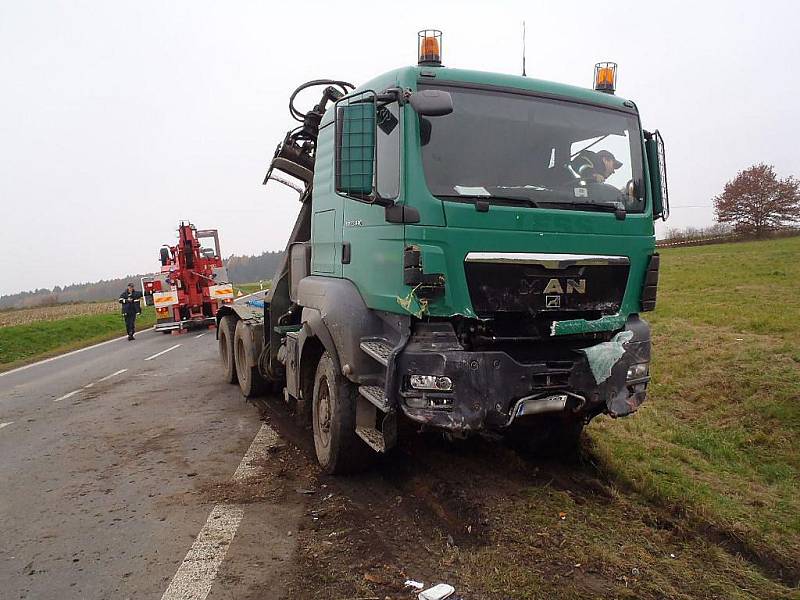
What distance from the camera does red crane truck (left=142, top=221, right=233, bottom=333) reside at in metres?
18.3

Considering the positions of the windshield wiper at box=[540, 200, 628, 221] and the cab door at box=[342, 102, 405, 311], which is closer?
the cab door at box=[342, 102, 405, 311]

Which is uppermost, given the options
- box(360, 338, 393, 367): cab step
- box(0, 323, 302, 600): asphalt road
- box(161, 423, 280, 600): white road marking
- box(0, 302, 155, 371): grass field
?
box(360, 338, 393, 367): cab step

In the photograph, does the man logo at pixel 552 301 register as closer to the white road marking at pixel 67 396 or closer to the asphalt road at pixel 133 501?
the asphalt road at pixel 133 501

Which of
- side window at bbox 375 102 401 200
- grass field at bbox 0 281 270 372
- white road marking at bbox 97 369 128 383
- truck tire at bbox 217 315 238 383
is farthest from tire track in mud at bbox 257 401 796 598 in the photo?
grass field at bbox 0 281 270 372

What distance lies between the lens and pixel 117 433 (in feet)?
21.5

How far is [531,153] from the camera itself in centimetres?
421

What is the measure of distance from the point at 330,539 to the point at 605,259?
264 centimetres

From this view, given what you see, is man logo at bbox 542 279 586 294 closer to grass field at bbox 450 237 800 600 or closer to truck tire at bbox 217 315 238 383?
grass field at bbox 450 237 800 600

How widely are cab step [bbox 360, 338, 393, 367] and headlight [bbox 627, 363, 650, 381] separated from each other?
172 cm

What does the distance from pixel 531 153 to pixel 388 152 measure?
102 cm

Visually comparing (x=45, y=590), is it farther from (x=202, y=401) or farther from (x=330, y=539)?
(x=202, y=401)

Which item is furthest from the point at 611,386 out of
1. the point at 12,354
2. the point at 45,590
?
the point at 12,354

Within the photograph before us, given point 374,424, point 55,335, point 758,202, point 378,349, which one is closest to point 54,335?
point 55,335

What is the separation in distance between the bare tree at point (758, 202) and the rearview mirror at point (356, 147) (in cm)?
4095
